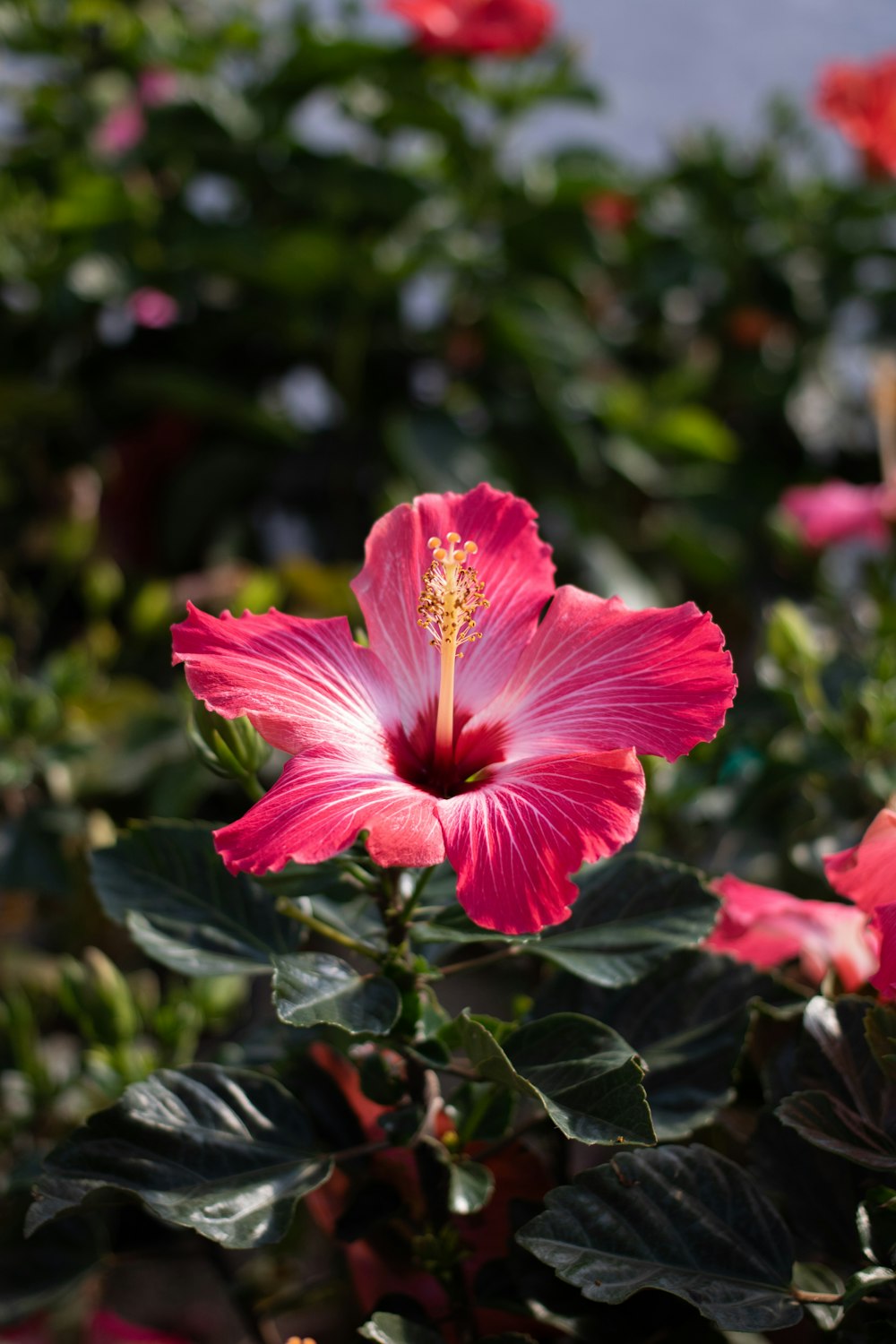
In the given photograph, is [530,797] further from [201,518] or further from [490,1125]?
[201,518]

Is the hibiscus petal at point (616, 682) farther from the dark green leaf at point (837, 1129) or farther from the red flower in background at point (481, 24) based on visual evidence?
the red flower in background at point (481, 24)

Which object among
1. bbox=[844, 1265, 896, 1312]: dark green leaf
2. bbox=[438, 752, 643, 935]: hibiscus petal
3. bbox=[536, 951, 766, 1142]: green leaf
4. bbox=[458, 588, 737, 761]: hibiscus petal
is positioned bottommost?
bbox=[536, 951, 766, 1142]: green leaf

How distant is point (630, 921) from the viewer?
591 millimetres

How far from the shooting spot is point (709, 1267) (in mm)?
504

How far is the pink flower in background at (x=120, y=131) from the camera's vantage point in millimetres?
1783

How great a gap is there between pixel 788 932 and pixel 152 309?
1523 millimetres

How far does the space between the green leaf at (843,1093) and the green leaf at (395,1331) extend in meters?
0.18

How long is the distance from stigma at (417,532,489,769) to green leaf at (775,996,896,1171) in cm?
22

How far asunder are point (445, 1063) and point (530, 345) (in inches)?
50.4

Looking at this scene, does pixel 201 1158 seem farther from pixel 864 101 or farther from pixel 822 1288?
pixel 864 101

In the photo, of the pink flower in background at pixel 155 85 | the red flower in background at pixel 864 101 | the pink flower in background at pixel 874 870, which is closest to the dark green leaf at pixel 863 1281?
the pink flower in background at pixel 874 870

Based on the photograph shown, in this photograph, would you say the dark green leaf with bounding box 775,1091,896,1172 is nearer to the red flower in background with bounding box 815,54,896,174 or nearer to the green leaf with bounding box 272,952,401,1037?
the green leaf with bounding box 272,952,401,1037

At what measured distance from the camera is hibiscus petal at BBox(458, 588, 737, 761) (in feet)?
1.67

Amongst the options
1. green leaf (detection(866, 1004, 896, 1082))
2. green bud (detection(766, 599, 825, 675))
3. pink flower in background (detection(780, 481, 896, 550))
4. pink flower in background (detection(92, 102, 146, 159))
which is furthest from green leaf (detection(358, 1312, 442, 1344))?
pink flower in background (detection(92, 102, 146, 159))
